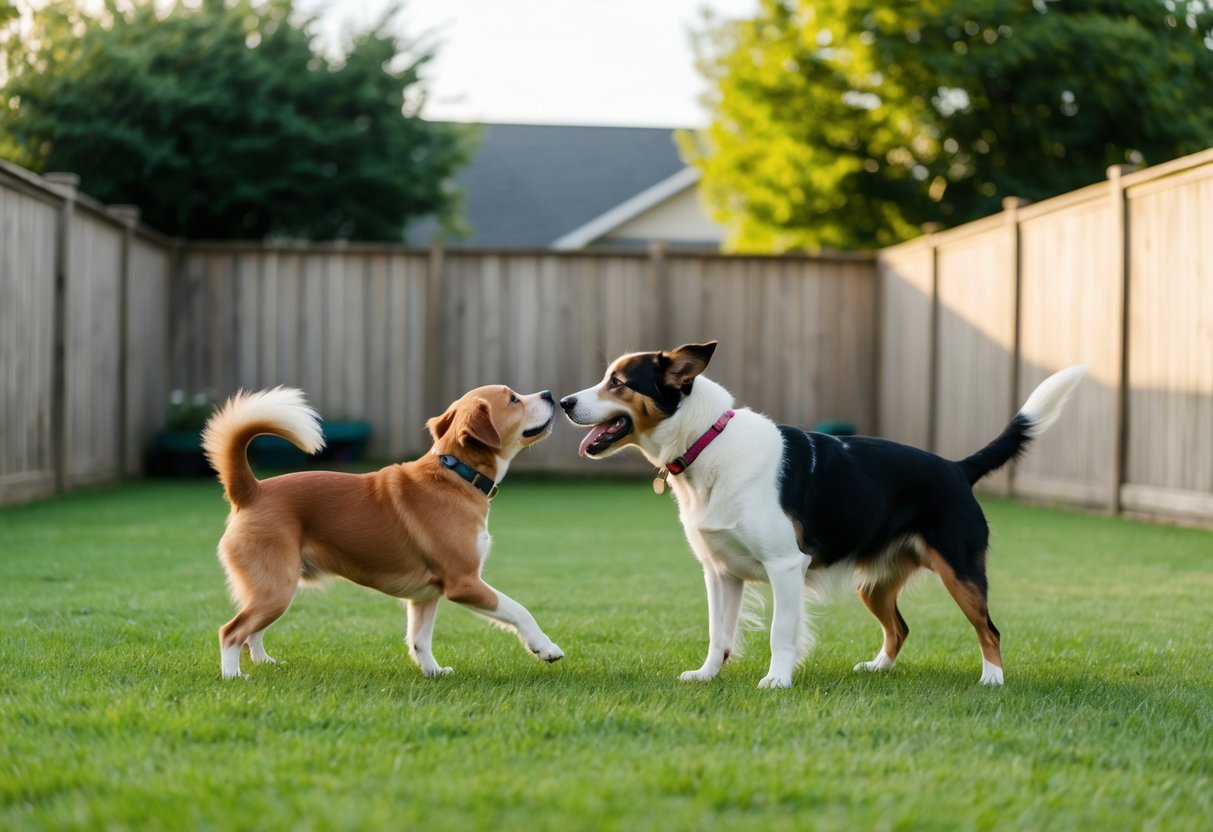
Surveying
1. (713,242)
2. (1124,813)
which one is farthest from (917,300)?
(713,242)

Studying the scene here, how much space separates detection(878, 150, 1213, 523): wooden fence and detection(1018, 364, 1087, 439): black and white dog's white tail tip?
15.0ft

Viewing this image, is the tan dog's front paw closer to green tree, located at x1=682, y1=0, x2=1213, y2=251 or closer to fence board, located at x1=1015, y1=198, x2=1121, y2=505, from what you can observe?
fence board, located at x1=1015, y1=198, x2=1121, y2=505

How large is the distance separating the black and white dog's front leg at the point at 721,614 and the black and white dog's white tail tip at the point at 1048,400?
1.27 metres

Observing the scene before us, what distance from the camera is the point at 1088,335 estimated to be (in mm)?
10469

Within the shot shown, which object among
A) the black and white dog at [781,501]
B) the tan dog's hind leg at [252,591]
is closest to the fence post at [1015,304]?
the black and white dog at [781,501]

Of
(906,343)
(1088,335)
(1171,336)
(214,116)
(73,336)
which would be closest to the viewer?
(1171,336)

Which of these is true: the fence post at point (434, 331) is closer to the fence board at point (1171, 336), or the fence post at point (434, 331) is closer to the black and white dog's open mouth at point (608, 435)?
the fence board at point (1171, 336)

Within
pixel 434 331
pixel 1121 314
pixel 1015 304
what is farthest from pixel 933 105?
pixel 1121 314

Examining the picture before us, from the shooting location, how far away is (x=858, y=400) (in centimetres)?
1473

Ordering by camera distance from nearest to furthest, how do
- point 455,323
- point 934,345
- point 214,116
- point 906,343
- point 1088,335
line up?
point 1088,335 → point 934,345 → point 906,343 → point 455,323 → point 214,116

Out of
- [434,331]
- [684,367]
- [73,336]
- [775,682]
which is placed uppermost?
[434,331]

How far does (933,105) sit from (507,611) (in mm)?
16075

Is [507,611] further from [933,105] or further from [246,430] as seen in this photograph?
[933,105]

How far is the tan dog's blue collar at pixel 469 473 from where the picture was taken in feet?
15.5
